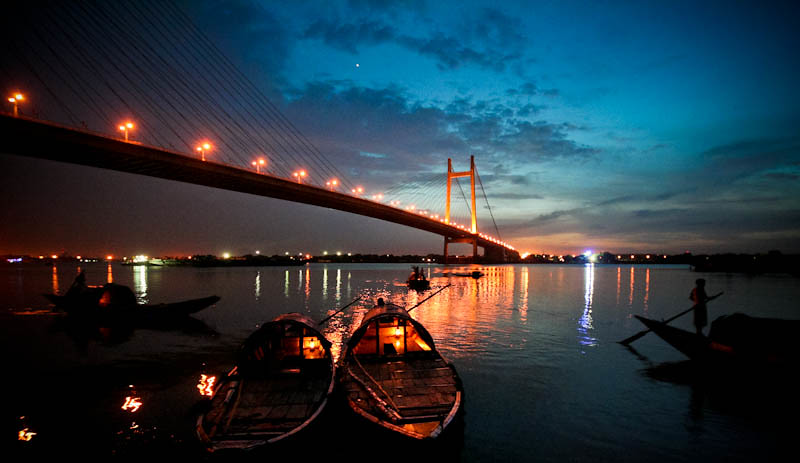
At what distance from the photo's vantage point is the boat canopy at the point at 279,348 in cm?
729

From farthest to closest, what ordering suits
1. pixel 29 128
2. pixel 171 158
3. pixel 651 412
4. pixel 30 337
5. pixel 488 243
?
1. pixel 488 243
2. pixel 171 158
3. pixel 29 128
4. pixel 30 337
5. pixel 651 412

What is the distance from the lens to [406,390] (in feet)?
21.0

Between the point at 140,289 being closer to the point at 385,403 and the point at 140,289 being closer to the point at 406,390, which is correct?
the point at 406,390

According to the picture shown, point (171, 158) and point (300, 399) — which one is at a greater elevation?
point (171, 158)

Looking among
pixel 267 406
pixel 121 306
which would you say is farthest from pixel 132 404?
pixel 121 306

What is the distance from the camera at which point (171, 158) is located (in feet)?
94.4

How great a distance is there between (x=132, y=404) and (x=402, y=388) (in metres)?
5.72

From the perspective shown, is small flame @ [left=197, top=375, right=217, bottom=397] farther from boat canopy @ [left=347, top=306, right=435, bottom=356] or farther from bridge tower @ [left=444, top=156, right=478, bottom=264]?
bridge tower @ [left=444, top=156, right=478, bottom=264]

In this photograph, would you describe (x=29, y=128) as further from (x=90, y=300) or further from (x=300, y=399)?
(x=300, y=399)

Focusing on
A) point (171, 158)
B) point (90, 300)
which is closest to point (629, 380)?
point (90, 300)

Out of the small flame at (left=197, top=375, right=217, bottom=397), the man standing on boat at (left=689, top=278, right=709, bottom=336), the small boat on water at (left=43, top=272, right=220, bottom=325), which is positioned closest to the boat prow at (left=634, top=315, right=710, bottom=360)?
the man standing on boat at (left=689, top=278, right=709, bottom=336)

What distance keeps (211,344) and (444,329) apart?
8.88 meters

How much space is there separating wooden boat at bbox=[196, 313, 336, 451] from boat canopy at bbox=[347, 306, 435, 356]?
1.12 m

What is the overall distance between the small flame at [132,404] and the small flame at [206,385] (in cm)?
115
